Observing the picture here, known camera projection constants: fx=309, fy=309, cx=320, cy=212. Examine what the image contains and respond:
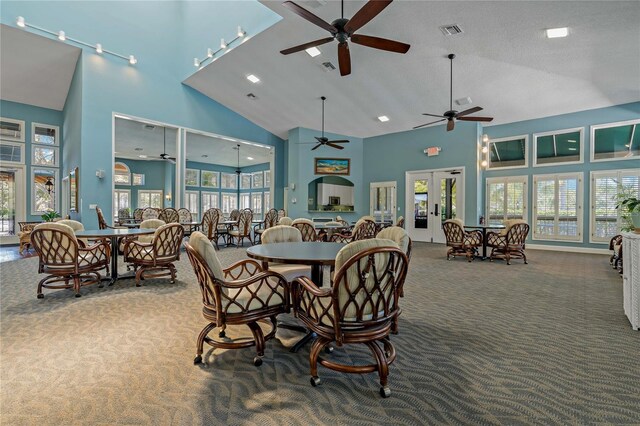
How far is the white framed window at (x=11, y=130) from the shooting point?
957 centimetres

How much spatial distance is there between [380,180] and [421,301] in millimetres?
8438

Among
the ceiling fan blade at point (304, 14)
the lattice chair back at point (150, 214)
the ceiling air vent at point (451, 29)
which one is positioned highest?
the ceiling air vent at point (451, 29)

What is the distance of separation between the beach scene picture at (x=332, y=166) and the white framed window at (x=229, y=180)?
9043mm

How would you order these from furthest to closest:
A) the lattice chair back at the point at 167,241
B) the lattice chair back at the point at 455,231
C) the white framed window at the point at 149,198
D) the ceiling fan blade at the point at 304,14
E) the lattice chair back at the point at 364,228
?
the white framed window at the point at 149,198 < the lattice chair back at the point at 455,231 < the lattice chair back at the point at 364,228 < the lattice chair back at the point at 167,241 < the ceiling fan blade at the point at 304,14

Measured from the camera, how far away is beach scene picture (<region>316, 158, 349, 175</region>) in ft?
38.0

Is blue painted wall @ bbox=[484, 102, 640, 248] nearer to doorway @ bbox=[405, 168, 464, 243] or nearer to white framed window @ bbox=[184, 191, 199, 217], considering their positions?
doorway @ bbox=[405, 168, 464, 243]

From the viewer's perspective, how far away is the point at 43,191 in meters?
10.5

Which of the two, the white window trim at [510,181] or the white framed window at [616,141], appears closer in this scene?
the white framed window at [616,141]

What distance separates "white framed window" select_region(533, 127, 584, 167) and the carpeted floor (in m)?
6.54

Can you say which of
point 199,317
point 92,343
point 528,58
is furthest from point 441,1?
point 92,343

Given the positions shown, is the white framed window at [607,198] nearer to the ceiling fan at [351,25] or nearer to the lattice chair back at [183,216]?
the ceiling fan at [351,25]

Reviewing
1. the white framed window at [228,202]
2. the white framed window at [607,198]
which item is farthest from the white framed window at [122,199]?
the white framed window at [607,198]

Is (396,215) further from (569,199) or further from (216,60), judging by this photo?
(216,60)

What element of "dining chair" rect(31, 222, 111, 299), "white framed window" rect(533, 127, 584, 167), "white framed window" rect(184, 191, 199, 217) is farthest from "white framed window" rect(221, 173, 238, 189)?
"white framed window" rect(533, 127, 584, 167)
